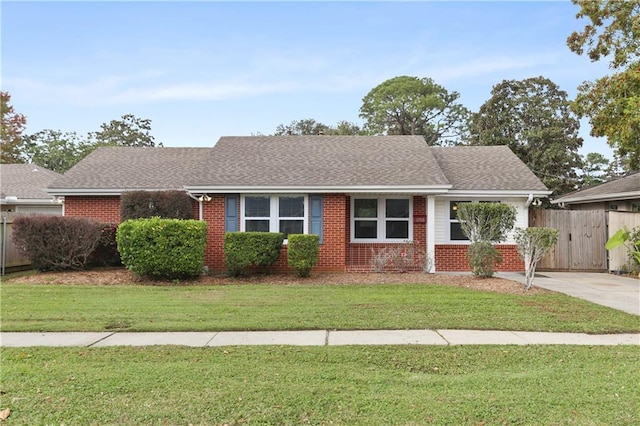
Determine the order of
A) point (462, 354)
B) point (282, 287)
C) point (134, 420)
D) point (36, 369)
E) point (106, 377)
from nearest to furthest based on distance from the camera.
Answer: point (134, 420)
point (106, 377)
point (36, 369)
point (462, 354)
point (282, 287)

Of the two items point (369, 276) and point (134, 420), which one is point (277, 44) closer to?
point (369, 276)

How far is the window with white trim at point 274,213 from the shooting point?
1355 cm

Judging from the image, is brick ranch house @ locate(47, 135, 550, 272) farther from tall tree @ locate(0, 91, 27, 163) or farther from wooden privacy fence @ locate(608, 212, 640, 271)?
tall tree @ locate(0, 91, 27, 163)

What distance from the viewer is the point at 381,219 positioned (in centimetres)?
1432

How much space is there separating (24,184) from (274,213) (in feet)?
48.3

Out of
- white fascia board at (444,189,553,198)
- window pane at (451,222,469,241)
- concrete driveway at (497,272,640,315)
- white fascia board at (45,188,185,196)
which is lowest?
concrete driveway at (497,272,640,315)

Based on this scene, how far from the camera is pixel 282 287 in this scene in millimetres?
10523

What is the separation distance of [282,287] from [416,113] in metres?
Result: 32.4

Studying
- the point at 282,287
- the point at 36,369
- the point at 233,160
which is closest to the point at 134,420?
the point at 36,369

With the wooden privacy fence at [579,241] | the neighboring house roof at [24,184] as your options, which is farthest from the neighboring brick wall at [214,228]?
the wooden privacy fence at [579,241]

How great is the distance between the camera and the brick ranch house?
13.4 m

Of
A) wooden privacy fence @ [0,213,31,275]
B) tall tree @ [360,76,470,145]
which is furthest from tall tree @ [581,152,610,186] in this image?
wooden privacy fence @ [0,213,31,275]

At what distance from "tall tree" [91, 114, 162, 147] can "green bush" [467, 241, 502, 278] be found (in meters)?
35.3

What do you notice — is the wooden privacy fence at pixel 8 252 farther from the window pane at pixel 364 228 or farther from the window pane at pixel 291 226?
the window pane at pixel 364 228
